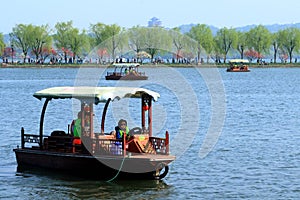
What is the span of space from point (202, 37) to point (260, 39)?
12737 millimetres

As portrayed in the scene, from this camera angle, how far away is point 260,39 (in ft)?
537

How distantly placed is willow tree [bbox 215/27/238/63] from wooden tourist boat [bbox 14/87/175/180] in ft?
469

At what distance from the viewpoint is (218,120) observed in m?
41.3

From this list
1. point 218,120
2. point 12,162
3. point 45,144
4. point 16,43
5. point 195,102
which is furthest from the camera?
point 16,43

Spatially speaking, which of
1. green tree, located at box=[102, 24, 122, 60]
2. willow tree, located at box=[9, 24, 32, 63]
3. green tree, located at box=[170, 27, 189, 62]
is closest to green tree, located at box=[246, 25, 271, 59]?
green tree, located at box=[170, 27, 189, 62]

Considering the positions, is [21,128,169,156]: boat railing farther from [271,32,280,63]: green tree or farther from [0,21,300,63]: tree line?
[271,32,280,63]: green tree

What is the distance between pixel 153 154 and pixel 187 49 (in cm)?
13478

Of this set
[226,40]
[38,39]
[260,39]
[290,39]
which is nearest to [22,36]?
[38,39]

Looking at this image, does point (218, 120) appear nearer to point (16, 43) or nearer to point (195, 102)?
point (195, 102)

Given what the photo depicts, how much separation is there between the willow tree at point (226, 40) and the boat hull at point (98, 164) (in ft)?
469

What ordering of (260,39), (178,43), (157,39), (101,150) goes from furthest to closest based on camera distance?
1. (260,39)
2. (178,43)
3. (157,39)
4. (101,150)

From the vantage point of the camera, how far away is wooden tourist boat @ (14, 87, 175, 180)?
21.5 metres

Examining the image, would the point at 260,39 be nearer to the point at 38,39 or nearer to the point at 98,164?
the point at 38,39

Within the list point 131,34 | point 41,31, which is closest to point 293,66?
point 131,34
